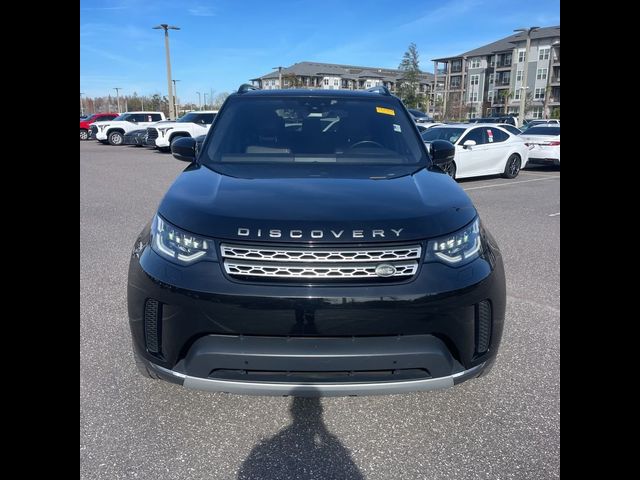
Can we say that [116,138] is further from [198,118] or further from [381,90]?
[381,90]

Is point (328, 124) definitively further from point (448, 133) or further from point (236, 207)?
point (448, 133)

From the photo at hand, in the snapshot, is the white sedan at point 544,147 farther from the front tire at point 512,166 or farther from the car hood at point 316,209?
the car hood at point 316,209

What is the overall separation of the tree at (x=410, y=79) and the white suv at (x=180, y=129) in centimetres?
5293

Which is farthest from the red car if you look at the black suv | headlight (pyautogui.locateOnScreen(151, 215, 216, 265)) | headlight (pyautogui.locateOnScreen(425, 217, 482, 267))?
headlight (pyautogui.locateOnScreen(425, 217, 482, 267))

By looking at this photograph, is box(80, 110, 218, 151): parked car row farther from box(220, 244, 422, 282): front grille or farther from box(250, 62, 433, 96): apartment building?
box(250, 62, 433, 96): apartment building

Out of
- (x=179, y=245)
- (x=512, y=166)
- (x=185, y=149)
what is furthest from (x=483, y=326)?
(x=512, y=166)

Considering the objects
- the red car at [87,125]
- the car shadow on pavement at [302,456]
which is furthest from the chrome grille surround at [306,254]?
the red car at [87,125]

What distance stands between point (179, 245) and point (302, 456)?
1171 millimetres

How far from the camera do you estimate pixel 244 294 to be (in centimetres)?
206

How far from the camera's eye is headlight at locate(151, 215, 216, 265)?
2.16 meters

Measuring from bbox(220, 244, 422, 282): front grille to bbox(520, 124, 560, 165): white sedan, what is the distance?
15.2m
